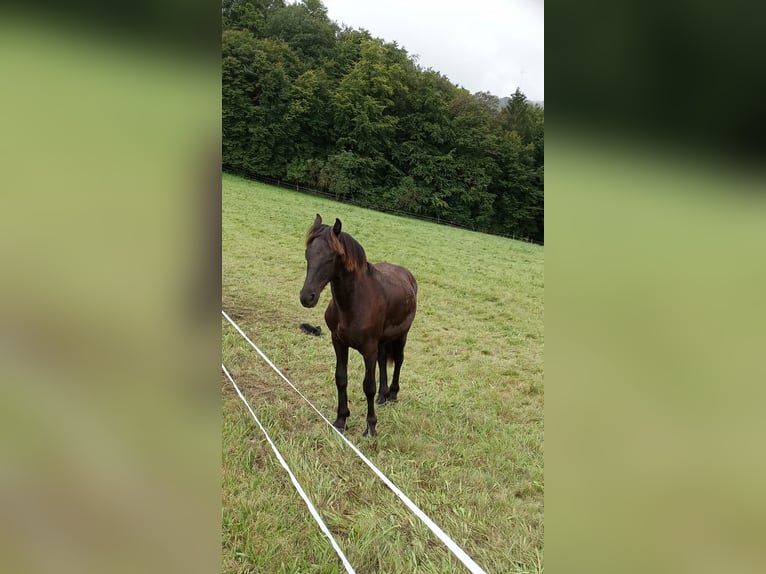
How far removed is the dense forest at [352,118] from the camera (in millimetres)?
2459

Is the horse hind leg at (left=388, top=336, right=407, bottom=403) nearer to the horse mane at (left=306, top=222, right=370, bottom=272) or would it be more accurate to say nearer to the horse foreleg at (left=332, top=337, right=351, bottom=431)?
the horse foreleg at (left=332, top=337, right=351, bottom=431)

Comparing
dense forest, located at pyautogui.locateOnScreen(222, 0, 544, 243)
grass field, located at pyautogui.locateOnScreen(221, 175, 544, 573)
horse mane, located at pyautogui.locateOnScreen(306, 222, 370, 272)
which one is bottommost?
grass field, located at pyautogui.locateOnScreen(221, 175, 544, 573)

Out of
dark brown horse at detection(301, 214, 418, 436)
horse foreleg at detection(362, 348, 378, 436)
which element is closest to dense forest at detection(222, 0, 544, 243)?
dark brown horse at detection(301, 214, 418, 436)

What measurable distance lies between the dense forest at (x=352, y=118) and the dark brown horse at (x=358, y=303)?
59 cm

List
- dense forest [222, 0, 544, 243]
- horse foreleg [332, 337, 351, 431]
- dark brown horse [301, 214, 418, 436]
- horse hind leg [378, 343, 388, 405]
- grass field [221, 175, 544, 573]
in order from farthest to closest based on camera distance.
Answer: horse hind leg [378, 343, 388, 405] < dense forest [222, 0, 544, 243] < horse foreleg [332, 337, 351, 431] < dark brown horse [301, 214, 418, 436] < grass field [221, 175, 544, 573]

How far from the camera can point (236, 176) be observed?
109 inches

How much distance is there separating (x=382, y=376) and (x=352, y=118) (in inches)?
60.1

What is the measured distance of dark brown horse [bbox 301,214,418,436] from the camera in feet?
6.19

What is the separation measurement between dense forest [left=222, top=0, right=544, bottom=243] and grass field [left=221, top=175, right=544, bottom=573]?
7.7 inches

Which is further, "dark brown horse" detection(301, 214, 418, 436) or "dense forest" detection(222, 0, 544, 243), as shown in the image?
"dense forest" detection(222, 0, 544, 243)
